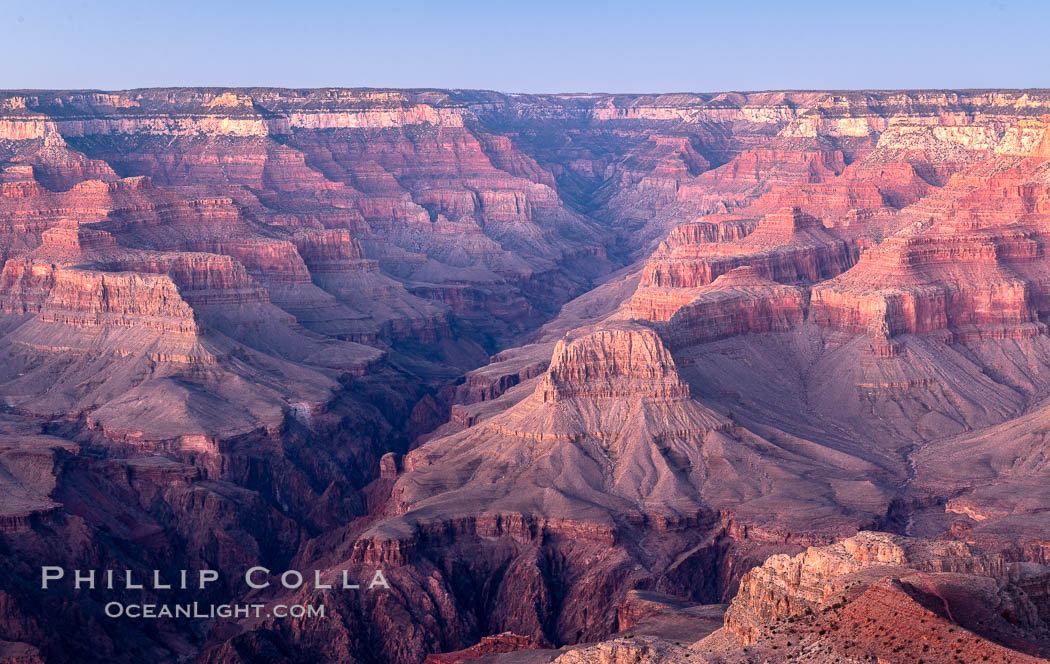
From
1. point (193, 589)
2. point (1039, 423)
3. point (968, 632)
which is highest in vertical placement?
point (968, 632)

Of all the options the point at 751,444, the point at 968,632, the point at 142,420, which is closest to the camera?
the point at 968,632

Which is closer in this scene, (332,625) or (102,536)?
(332,625)

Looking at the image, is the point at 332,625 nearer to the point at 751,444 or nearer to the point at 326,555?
the point at 326,555

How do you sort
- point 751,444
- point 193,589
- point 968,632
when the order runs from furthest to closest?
point 751,444
point 193,589
point 968,632

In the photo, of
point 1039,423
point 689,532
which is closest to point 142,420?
point 689,532

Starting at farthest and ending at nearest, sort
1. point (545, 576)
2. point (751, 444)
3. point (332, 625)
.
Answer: point (751, 444) → point (545, 576) → point (332, 625)

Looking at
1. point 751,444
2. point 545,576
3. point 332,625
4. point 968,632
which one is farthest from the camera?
point 751,444

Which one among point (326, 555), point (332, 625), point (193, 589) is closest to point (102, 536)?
point (193, 589)

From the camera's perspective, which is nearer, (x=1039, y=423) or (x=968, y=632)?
(x=968, y=632)

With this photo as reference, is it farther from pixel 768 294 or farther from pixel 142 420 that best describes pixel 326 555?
pixel 768 294

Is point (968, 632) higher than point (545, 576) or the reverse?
higher
